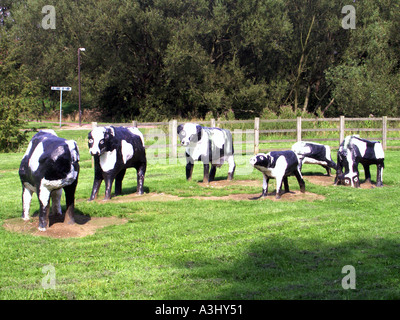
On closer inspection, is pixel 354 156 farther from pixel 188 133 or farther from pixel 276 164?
pixel 188 133

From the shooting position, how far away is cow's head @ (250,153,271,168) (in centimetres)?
1080

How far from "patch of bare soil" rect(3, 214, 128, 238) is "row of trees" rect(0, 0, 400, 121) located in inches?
1183

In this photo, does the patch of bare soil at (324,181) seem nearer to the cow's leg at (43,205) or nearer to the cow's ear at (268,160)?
the cow's ear at (268,160)

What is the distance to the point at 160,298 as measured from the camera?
5.44 meters

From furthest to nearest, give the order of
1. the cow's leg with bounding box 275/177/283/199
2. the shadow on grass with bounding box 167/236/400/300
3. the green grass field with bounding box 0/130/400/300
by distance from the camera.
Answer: the cow's leg with bounding box 275/177/283/199 → the green grass field with bounding box 0/130/400/300 → the shadow on grass with bounding box 167/236/400/300

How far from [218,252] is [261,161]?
158 inches

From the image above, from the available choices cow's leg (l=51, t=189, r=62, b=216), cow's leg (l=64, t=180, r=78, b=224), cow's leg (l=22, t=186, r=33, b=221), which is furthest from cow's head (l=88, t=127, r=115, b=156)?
cow's leg (l=64, t=180, r=78, b=224)

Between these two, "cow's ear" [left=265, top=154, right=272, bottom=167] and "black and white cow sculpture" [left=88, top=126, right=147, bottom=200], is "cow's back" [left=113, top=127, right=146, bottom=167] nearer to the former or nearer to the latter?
"black and white cow sculpture" [left=88, top=126, right=147, bottom=200]

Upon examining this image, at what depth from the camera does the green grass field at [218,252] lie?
225 inches

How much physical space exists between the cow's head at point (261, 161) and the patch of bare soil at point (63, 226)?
312cm

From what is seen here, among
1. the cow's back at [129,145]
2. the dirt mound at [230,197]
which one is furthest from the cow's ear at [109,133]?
the dirt mound at [230,197]

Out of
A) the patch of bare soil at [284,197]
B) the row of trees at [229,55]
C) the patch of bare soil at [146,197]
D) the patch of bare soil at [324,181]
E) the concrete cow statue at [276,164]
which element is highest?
the row of trees at [229,55]

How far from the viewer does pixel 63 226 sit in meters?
8.74

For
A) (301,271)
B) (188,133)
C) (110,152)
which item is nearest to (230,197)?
(188,133)
